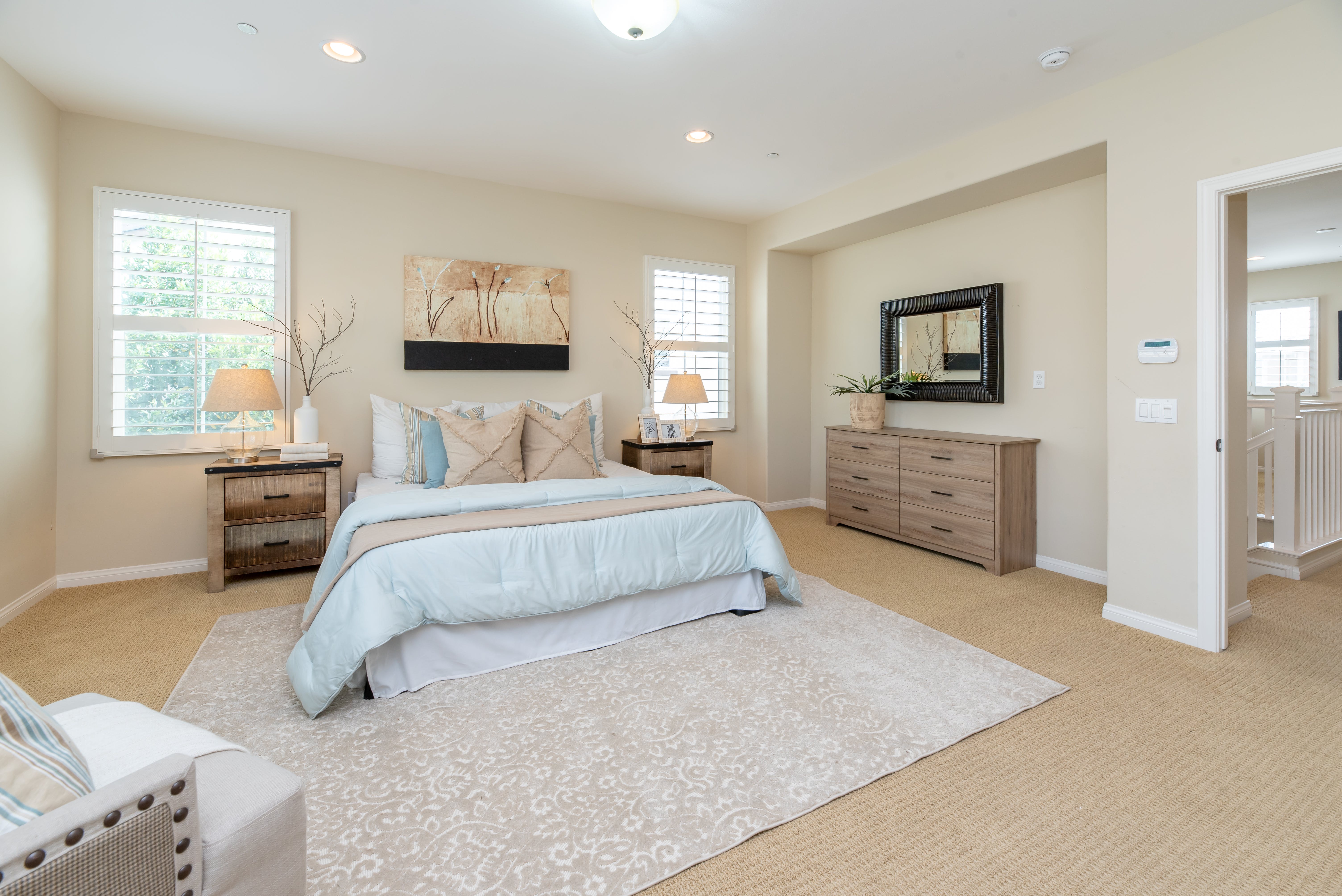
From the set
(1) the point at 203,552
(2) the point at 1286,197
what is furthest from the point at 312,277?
(2) the point at 1286,197

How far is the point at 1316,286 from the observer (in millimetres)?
6699

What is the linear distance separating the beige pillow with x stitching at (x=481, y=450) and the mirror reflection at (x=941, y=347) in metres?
2.97

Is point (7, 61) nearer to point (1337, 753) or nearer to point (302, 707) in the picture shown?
point (302, 707)

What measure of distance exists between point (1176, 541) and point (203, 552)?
5257 mm

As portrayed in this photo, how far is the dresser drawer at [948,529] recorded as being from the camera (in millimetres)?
3750

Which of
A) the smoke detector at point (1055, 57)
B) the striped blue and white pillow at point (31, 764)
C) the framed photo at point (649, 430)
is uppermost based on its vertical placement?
the smoke detector at point (1055, 57)

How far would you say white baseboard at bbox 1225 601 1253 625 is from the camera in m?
2.90

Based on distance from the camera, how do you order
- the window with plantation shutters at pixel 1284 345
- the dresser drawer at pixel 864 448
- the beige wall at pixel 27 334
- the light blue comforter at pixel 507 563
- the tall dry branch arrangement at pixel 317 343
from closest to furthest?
the light blue comforter at pixel 507 563
the beige wall at pixel 27 334
the tall dry branch arrangement at pixel 317 343
the dresser drawer at pixel 864 448
the window with plantation shutters at pixel 1284 345

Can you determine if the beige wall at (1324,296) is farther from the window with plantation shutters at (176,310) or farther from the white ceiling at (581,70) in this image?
the window with plantation shutters at (176,310)

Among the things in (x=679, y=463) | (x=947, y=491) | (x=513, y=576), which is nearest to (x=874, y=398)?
(x=947, y=491)

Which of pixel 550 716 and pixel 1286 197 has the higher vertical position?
pixel 1286 197

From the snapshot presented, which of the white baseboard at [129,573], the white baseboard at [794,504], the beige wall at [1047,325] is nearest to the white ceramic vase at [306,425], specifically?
the white baseboard at [129,573]

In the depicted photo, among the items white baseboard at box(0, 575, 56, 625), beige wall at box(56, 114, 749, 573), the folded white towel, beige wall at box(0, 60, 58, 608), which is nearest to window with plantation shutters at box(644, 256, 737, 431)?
beige wall at box(56, 114, 749, 573)

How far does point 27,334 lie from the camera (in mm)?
3039
